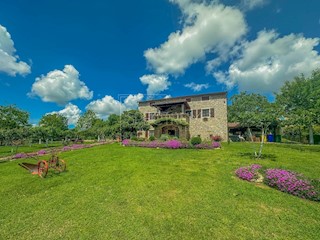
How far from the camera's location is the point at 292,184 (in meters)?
6.29

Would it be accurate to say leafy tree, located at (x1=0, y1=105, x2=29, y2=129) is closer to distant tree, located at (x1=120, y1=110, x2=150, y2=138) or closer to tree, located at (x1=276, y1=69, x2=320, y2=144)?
distant tree, located at (x1=120, y1=110, x2=150, y2=138)

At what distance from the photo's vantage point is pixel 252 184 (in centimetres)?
720

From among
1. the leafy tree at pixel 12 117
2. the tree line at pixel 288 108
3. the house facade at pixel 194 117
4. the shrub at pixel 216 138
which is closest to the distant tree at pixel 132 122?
the house facade at pixel 194 117

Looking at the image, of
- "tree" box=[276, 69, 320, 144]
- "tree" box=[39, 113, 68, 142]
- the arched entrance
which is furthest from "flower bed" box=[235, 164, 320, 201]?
"tree" box=[39, 113, 68, 142]

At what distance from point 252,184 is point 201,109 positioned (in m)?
21.3

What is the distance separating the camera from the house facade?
1011 inches

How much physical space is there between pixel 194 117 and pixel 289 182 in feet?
71.7

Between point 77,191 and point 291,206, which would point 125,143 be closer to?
point 77,191

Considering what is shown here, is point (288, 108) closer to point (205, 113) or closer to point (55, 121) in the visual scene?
point (205, 113)

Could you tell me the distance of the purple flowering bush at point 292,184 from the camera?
19.0ft

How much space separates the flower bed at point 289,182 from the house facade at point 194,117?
16935 mm

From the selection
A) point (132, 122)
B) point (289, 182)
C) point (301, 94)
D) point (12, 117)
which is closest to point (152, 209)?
point (289, 182)

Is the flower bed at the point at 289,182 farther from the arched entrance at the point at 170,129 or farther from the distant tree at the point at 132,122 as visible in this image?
the distant tree at the point at 132,122

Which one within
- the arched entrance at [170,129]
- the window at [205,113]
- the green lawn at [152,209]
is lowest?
the green lawn at [152,209]
